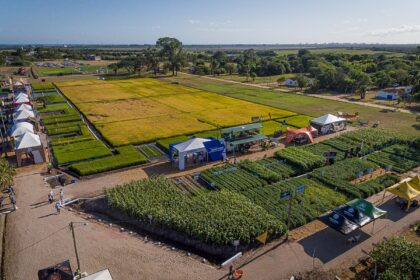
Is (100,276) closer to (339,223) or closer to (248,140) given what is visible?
(339,223)

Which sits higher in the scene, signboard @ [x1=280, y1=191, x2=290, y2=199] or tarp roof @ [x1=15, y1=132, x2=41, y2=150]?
tarp roof @ [x1=15, y1=132, x2=41, y2=150]

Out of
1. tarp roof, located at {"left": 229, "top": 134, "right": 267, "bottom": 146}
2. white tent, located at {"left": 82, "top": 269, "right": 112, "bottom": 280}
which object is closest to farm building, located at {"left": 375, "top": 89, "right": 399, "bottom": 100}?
tarp roof, located at {"left": 229, "top": 134, "right": 267, "bottom": 146}

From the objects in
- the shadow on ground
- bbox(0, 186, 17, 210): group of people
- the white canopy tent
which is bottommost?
the shadow on ground

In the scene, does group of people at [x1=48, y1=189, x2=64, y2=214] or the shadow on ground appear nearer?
the shadow on ground

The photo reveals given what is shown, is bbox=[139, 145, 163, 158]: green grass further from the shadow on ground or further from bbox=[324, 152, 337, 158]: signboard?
the shadow on ground

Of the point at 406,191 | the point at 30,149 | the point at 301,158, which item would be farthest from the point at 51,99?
the point at 406,191

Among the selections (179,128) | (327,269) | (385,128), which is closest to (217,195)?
(327,269)

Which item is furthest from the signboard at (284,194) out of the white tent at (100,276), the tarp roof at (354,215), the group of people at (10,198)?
the group of people at (10,198)
